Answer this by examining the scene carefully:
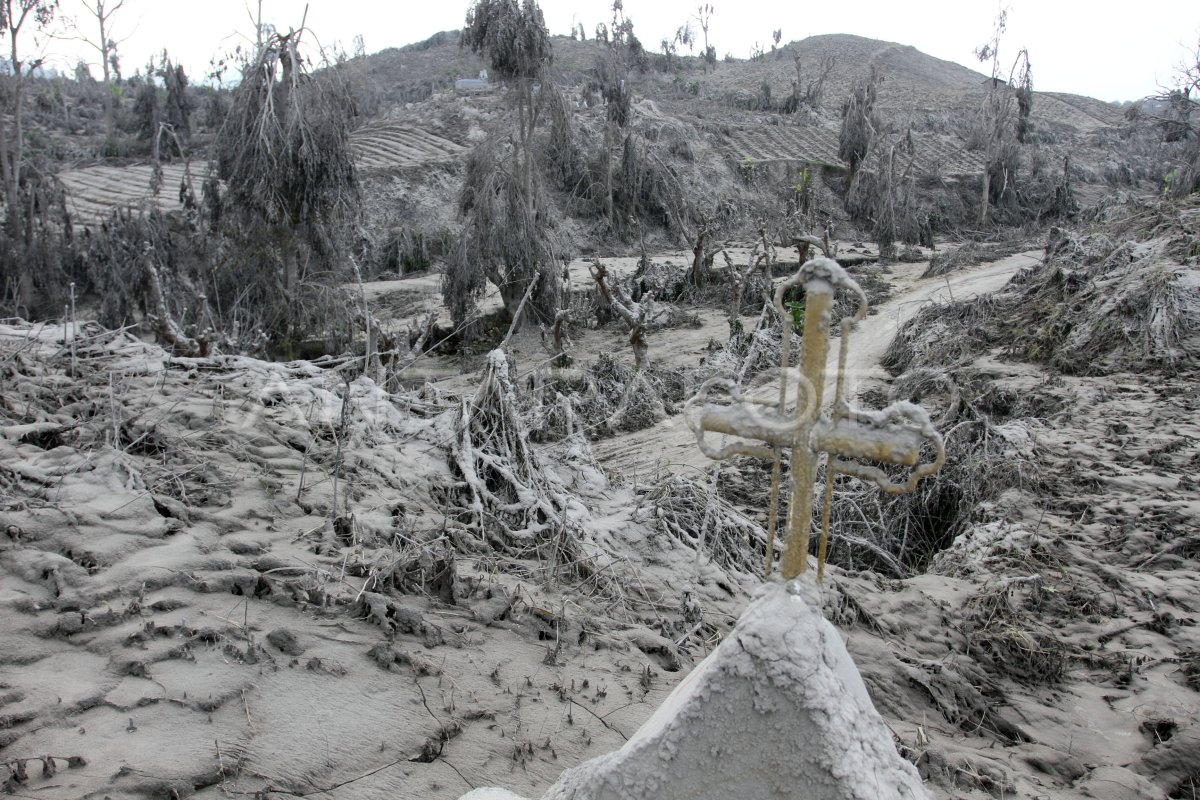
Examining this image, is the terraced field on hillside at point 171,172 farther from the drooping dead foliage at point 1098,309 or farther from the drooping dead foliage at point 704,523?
the drooping dead foliage at point 704,523

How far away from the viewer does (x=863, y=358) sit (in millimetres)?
11008

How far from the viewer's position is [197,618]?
112 inches

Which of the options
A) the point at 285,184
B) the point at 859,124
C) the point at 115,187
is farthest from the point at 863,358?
the point at 115,187

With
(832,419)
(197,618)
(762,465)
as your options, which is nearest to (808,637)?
(832,419)

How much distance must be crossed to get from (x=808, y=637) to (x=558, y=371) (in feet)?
29.4

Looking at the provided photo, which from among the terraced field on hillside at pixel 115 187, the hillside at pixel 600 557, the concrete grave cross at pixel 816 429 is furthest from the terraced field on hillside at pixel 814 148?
the concrete grave cross at pixel 816 429

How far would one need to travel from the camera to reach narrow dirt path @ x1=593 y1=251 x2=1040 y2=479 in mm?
7457

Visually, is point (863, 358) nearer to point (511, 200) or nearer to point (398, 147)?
point (511, 200)

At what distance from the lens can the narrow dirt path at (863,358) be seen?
24.5 ft

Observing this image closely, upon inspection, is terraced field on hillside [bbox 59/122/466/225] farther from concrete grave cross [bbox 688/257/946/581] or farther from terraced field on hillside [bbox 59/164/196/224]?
concrete grave cross [bbox 688/257/946/581]

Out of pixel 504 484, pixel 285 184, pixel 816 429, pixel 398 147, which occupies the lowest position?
pixel 504 484

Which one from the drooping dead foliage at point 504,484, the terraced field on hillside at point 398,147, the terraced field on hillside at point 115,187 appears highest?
the terraced field on hillside at point 398,147

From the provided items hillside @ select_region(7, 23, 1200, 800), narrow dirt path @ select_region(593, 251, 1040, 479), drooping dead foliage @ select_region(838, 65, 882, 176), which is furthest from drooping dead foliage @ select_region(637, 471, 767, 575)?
drooping dead foliage @ select_region(838, 65, 882, 176)

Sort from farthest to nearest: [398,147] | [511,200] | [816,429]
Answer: [398,147] → [511,200] → [816,429]
